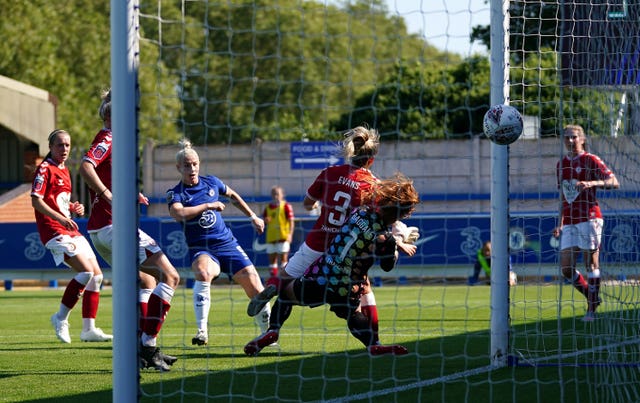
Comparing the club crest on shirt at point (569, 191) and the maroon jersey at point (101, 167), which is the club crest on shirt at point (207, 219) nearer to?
the maroon jersey at point (101, 167)

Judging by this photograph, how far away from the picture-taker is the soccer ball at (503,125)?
22.1 feet

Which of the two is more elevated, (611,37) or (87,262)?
(611,37)

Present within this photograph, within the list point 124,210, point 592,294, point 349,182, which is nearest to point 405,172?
point 592,294

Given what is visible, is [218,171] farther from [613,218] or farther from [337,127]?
[337,127]

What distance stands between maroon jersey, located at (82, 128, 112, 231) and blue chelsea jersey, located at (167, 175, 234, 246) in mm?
588

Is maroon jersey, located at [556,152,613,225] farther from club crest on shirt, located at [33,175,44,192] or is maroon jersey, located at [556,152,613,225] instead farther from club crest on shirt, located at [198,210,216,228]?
club crest on shirt, located at [33,175,44,192]

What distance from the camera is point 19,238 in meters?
21.4

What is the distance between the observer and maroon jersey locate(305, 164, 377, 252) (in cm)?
782

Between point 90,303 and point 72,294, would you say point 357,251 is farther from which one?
point 72,294

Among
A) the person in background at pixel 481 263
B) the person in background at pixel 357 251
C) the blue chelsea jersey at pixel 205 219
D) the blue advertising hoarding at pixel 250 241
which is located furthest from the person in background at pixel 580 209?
the person in background at pixel 481 263

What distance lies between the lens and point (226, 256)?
8.85 meters

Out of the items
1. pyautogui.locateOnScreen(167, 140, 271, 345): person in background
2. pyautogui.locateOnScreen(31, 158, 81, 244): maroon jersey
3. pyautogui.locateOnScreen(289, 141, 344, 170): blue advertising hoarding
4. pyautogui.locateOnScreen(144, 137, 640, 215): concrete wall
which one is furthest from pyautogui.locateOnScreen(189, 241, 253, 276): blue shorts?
pyautogui.locateOnScreen(289, 141, 344, 170): blue advertising hoarding

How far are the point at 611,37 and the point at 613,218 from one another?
2270 mm

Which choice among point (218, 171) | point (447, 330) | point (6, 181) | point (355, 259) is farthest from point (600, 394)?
point (6, 181)
